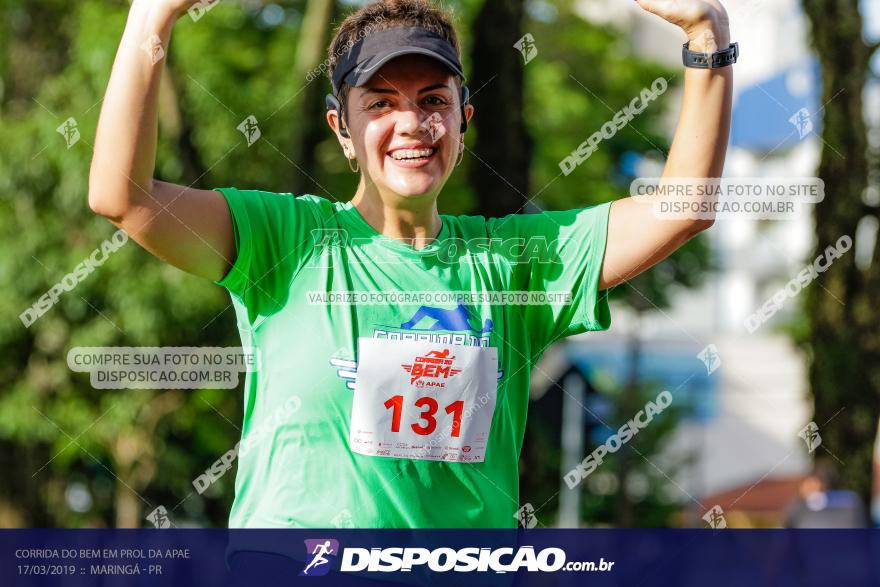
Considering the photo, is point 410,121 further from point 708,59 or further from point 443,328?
point 708,59

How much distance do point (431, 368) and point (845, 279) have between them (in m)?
6.99

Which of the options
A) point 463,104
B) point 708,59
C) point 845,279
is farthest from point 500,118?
point 708,59

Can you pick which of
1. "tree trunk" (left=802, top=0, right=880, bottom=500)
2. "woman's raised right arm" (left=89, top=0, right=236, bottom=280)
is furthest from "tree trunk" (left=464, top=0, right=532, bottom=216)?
"woman's raised right arm" (left=89, top=0, right=236, bottom=280)

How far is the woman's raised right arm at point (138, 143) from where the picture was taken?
2631mm

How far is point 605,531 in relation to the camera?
159 inches

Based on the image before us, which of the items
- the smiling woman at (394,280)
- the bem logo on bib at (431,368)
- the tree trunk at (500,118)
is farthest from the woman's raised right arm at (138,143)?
the tree trunk at (500,118)

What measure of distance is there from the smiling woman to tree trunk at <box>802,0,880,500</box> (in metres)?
6.49

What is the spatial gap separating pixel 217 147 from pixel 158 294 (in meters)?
1.60

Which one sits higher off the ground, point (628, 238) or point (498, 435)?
point (628, 238)

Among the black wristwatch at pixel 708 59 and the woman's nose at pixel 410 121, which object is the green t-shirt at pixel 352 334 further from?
the black wristwatch at pixel 708 59

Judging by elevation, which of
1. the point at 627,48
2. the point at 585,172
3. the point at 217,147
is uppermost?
the point at 627,48

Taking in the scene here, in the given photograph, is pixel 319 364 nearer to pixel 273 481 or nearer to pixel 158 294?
pixel 273 481

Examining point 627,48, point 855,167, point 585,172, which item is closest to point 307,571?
point 855,167

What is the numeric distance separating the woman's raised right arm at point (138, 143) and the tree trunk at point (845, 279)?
7108 millimetres
